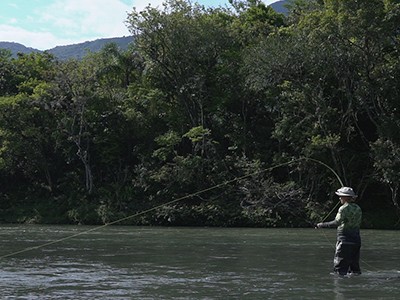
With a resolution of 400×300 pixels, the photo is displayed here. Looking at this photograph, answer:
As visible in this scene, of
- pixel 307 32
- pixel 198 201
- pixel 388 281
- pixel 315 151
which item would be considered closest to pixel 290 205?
pixel 315 151

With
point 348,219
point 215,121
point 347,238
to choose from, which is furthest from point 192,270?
point 215,121

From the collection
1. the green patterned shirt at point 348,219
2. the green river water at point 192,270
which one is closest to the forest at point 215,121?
the green river water at point 192,270

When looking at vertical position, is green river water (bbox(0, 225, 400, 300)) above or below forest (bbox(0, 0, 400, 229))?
below

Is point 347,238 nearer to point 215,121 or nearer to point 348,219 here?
point 348,219

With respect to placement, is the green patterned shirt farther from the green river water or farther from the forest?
the forest

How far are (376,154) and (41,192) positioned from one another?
82.2 feet

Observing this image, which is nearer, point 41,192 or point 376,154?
point 376,154

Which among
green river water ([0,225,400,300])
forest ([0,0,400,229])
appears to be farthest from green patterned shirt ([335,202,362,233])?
forest ([0,0,400,229])

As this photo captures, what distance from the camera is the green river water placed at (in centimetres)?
1215

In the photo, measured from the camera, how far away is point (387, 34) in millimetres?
35438

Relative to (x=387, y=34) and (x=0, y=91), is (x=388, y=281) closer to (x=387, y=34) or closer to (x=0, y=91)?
(x=387, y=34)

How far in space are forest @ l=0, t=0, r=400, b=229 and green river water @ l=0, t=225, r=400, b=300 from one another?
39.9 ft

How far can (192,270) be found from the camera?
15.7 meters

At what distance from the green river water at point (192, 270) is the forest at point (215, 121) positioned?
1217 cm
